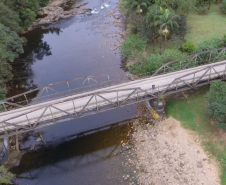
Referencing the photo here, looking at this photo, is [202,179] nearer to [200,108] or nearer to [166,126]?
[166,126]

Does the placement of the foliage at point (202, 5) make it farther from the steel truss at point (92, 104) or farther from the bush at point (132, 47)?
the steel truss at point (92, 104)

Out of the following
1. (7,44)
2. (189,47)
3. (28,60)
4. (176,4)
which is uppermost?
(176,4)

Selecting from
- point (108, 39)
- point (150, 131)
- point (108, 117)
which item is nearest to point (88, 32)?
point (108, 39)

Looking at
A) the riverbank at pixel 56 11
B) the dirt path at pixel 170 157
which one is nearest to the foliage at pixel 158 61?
the dirt path at pixel 170 157

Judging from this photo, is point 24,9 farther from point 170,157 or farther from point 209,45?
point 170,157

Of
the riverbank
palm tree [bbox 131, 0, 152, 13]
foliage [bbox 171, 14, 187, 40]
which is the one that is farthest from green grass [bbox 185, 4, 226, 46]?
the riverbank

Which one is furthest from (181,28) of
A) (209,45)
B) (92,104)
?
(92,104)

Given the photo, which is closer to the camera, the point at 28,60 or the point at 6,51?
the point at 6,51
